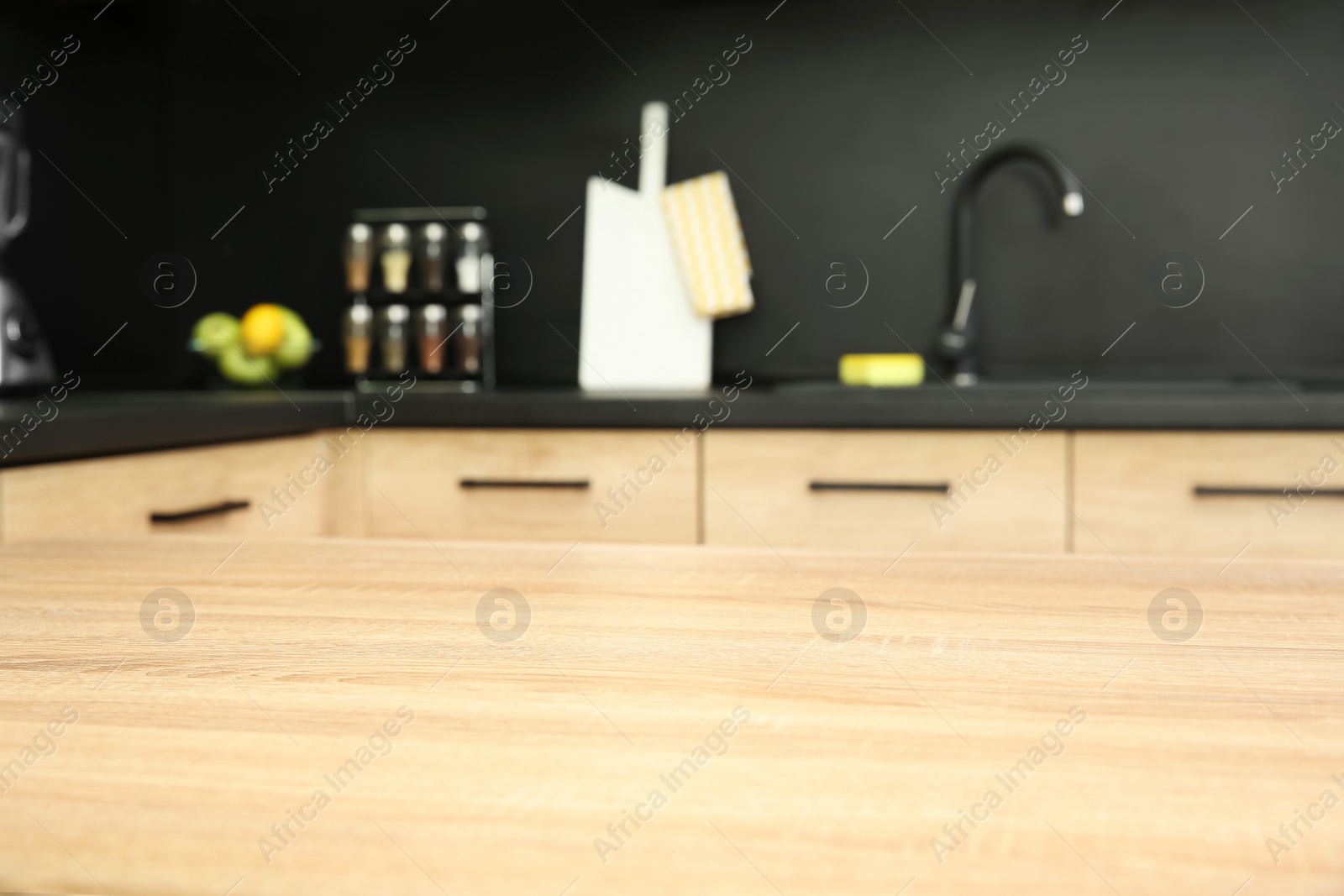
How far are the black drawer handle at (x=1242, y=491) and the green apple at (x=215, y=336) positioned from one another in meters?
1.71

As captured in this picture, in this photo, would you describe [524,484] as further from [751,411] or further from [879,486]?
[879,486]

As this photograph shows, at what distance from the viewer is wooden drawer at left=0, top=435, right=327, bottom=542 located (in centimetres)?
112

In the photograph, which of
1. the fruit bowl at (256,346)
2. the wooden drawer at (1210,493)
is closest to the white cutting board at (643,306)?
the fruit bowl at (256,346)

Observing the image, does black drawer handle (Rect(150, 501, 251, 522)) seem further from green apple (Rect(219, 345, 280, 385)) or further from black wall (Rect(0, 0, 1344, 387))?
black wall (Rect(0, 0, 1344, 387))

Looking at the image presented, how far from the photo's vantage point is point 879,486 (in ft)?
5.10

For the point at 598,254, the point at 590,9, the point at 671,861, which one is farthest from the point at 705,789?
the point at 590,9

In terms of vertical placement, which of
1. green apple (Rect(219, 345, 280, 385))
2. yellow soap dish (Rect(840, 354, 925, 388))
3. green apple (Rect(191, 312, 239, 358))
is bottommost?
green apple (Rect(219, 345, 280, 385))

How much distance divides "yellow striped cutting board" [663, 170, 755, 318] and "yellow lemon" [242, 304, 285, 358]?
79 cm

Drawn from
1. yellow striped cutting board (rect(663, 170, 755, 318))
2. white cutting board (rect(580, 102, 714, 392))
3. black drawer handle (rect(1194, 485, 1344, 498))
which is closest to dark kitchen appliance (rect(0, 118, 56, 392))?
white cutting board (rect(580, 102, 714, 392))

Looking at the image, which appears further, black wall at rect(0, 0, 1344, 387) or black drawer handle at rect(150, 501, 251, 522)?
black wall at rect(0, 0, 1344, 387)

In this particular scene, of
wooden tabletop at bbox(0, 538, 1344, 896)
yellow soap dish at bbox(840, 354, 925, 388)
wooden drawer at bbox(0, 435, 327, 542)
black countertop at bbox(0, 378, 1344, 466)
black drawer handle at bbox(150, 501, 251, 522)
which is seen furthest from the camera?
yellow soap dish at bbox(840, 354, 925, 388)

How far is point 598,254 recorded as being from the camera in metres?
2.07

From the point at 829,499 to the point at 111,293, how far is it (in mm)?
1688

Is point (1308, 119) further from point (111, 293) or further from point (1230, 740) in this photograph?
point (111, 293)
